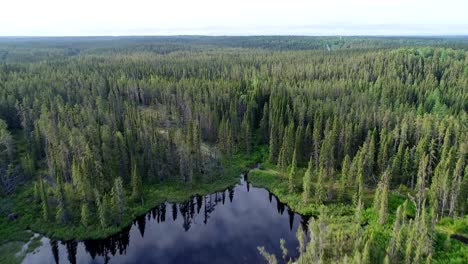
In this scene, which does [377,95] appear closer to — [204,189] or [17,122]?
[204,189]

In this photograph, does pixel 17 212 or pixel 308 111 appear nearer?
pixel 17 212

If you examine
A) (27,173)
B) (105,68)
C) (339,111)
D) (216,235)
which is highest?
(105,68)

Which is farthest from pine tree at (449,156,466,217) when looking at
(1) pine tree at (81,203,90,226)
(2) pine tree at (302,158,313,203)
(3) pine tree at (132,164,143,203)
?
(1) pine tree at (81,203,90,226)

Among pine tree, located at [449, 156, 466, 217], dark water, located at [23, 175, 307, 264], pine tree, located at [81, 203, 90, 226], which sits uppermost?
pine tree, located at [449, 156, 466, 217]

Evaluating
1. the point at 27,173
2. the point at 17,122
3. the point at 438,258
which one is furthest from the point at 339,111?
the point at 17,122

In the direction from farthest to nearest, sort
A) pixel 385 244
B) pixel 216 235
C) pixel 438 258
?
pixel 216 235 → pixel 385 244 → pixel 438 258

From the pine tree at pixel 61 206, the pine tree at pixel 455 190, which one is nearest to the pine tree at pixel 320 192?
the pine tree at pixel 455 190

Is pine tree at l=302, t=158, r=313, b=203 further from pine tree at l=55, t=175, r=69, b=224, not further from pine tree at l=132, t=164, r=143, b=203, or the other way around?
pine tree at l=55, t=175, r=69, b=224

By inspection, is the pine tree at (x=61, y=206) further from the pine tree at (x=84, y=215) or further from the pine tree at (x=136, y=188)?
the pine tree at (x=136, y=188)
